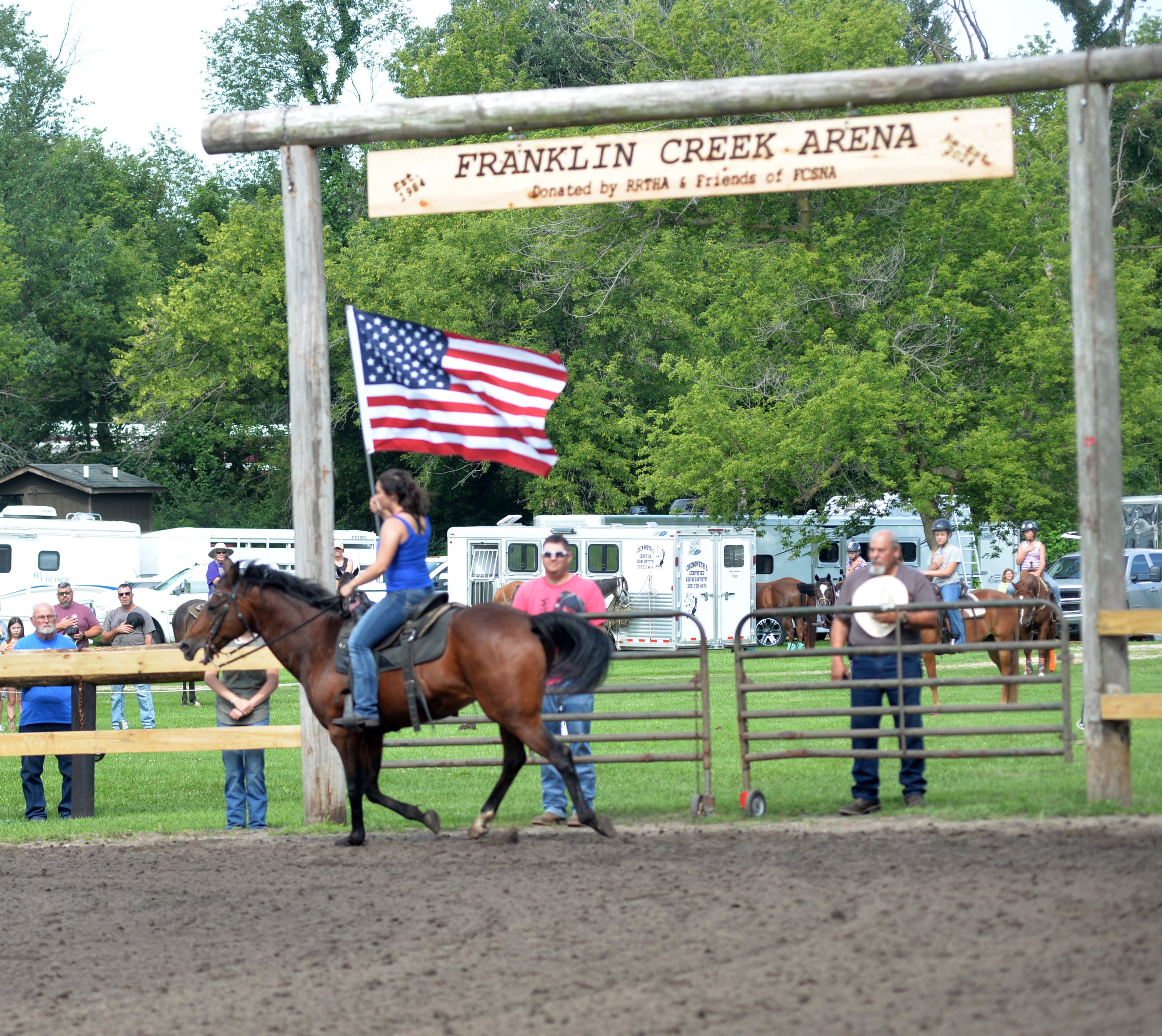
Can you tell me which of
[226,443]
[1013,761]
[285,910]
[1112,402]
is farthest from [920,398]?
[226,443]

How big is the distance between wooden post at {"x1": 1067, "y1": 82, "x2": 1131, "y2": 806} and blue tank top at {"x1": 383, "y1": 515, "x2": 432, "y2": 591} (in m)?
4.28

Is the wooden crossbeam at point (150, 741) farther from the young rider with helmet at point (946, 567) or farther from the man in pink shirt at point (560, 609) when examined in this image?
the young rider with helmet at point (946, 567)

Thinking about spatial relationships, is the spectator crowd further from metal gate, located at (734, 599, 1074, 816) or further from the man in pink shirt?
metal gate, located at (734, 599, 1074, 816)

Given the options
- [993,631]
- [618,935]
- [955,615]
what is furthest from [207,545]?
[618,935]

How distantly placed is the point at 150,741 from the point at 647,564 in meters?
20.4

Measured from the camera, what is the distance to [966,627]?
62.4 ft

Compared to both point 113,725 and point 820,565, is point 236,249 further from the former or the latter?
point 113,725

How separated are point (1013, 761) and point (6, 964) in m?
8.24

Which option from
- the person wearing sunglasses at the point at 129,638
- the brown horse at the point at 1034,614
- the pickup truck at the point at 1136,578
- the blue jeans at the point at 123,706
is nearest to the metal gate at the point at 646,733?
the person wearing sunglasses at the point at 129,638

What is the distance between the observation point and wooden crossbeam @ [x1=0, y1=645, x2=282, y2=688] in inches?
421

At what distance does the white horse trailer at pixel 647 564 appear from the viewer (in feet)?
99.6

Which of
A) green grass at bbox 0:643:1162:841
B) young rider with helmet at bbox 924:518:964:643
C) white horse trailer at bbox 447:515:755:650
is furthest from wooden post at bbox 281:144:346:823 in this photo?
white horse trailer at bbox 447:515:755:650

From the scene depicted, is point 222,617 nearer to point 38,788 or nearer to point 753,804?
point 38,788

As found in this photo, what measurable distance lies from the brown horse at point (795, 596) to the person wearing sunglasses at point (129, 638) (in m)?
16.5
